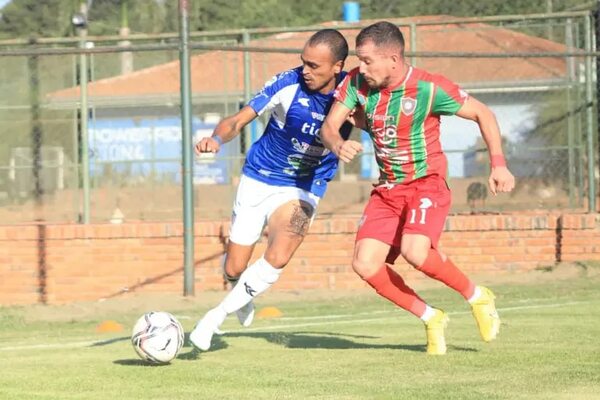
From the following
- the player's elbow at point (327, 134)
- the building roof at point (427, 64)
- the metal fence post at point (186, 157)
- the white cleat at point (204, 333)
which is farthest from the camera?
the building roof at point (427, 64)

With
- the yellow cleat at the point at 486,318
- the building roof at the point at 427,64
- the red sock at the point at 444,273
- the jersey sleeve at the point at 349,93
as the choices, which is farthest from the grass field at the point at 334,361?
the building roof at the point at 427,64

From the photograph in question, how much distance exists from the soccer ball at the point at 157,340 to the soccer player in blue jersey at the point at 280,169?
33 centimetres

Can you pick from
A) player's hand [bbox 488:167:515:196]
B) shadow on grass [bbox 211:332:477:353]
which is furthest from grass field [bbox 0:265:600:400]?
player's hand [bbox 488:167:515:196]

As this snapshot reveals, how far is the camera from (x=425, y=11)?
21.8 m

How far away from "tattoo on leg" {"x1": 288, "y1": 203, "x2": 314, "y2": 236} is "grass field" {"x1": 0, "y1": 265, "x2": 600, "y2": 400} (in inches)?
30.9

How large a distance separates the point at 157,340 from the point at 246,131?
9.63 metres

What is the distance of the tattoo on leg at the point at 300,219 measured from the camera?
8.66m

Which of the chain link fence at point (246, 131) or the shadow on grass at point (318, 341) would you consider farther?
the chain link fence at point (246, 131)

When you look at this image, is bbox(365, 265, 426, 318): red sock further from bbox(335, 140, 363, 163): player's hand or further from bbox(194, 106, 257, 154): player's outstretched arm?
bbox(194, 106, 257, 154): player's outstretched arm

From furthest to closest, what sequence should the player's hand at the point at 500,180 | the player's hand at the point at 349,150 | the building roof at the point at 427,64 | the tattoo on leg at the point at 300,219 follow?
the building roof at the point at 427,64, the tattoo on leg at the point at 300,219, the player's hand at the point at 500,180, the player's hand at the point at 349,150

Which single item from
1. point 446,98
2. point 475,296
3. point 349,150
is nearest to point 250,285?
point 475,296

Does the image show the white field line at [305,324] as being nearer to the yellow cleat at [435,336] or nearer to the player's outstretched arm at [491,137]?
the yellow cleat at [435,336]

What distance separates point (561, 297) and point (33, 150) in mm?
8144

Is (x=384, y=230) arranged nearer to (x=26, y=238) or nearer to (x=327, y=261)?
(x=327, y=261)
